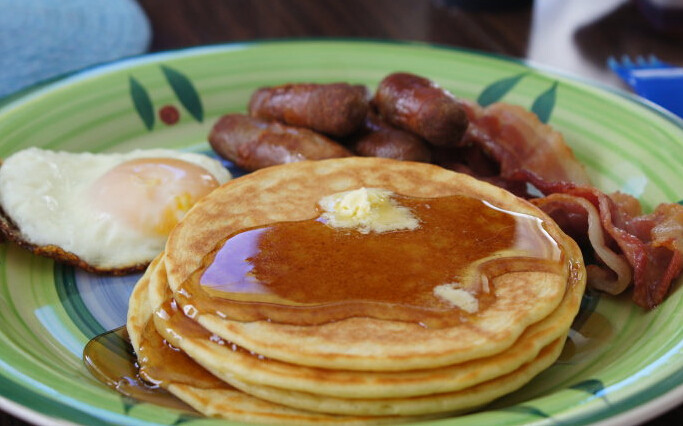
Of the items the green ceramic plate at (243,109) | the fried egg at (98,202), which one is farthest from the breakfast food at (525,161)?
the fried egg at (98,202)

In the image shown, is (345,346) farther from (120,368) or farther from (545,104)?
(545,104)

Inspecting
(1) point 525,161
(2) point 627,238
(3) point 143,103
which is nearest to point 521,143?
(1) point 525,161

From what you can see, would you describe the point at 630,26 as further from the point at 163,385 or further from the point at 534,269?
the point at 163,385

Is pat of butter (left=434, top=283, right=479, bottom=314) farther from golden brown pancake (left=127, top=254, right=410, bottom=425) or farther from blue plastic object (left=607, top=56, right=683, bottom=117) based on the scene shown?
blue plastic object (left=607, top=56, right=683, bottom=117)

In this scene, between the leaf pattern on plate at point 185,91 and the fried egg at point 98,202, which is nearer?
the fried egg at point 98,202

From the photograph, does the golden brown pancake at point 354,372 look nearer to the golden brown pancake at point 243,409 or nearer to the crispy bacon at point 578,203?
the golden brown pancake at point 243,409

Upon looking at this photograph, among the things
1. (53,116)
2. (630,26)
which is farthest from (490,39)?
(53,116)
